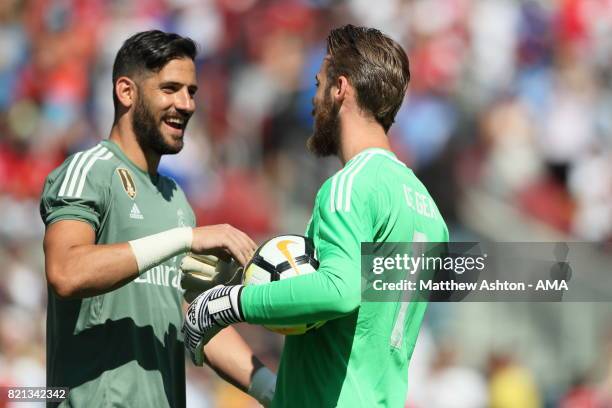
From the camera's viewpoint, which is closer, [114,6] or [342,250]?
[342,250]

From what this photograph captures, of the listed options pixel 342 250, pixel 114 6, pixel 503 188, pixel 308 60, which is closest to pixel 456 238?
pixel 503 188

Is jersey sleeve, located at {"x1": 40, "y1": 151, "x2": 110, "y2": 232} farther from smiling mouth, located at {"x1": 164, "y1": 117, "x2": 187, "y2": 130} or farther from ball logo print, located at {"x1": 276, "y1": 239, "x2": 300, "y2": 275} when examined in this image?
ball logo print, located at {"x1": 276, "y1": 239, "x2": 300, "y2": 275}

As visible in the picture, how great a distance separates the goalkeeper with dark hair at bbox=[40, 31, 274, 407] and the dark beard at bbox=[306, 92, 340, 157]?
0.47 meters

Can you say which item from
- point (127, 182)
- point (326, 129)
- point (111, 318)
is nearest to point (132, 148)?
point (127, 182)

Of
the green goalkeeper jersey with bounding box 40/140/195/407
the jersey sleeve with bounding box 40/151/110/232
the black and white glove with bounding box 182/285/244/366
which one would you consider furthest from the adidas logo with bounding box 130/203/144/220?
the black and white glove with bounding box 182/285/244/366

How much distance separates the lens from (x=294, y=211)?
32.0 feet

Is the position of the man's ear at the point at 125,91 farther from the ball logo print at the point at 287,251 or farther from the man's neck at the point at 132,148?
the ball logo print at the point at 287,251

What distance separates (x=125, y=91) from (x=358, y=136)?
1292mm

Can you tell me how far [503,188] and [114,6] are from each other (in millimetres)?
5160

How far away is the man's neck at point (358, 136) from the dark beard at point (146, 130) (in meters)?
1.01

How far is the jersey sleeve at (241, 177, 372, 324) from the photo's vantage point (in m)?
3.49

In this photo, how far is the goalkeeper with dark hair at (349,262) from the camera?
3543 mm

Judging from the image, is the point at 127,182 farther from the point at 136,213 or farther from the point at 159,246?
the point at 159,246

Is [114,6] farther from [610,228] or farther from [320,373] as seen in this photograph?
[320,373]
